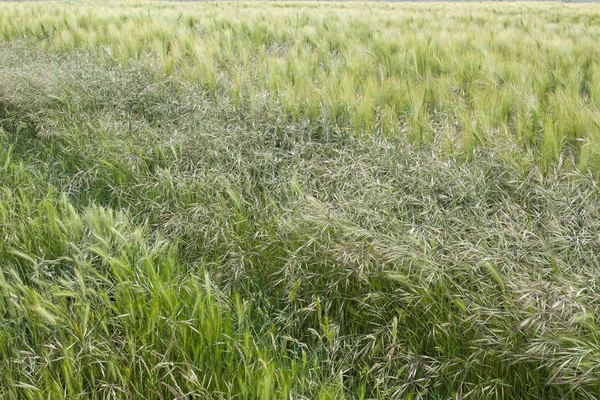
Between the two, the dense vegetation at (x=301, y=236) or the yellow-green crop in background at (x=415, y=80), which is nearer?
the dense vegetation at (x=301, y=236)

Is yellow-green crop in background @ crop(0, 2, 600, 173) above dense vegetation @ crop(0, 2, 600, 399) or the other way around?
above

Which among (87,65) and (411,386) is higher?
(87,65)

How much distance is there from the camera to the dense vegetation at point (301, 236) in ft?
4.06

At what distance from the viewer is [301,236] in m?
1.65

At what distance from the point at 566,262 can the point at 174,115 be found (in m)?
2.07

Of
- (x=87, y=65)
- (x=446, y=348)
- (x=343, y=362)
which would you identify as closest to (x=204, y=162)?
(x=343, y=362)

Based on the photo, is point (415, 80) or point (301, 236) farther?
point (415, 80)

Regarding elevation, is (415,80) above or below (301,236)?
above

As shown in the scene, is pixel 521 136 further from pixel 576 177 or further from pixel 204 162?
pixel 204 162

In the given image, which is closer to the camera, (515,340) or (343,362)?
(515,340)

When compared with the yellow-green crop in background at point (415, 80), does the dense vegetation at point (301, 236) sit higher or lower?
lower

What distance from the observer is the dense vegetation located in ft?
4.06

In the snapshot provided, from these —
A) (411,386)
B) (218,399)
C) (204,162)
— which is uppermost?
(204,162)

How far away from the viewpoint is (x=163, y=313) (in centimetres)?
137
